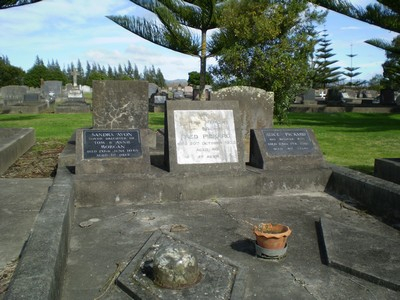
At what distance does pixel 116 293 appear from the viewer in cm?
257

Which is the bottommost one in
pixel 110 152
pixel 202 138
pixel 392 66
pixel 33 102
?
pixel 110 152

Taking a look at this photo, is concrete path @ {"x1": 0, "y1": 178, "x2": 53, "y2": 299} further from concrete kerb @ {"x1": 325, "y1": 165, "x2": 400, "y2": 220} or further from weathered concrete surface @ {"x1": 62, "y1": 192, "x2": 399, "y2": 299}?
concrete kerb @ {"x1": 325, "y1": 165, "x2": 400, "y2": 220}

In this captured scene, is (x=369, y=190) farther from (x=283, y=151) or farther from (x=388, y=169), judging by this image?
(x=388, y=169)

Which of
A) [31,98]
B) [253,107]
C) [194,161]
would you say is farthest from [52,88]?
[194,161]

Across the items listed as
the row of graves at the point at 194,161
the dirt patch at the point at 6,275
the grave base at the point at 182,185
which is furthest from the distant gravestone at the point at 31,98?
the dirt patch at the point at 6,275

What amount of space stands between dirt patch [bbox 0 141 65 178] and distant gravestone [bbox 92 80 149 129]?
117 cm

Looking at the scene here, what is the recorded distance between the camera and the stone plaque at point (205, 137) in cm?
489

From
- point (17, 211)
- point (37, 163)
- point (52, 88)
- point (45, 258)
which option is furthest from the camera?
point (52, 88)

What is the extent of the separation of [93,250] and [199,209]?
1386mm

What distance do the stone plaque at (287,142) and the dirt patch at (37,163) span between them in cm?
337

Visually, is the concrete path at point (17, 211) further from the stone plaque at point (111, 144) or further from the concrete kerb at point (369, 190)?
the concrete kerb at point (369, 190)

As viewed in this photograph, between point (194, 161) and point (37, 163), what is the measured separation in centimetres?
368

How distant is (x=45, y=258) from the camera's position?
2395 mm

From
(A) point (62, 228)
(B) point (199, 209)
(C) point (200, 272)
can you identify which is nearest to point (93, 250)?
(A) point (62, 228)
